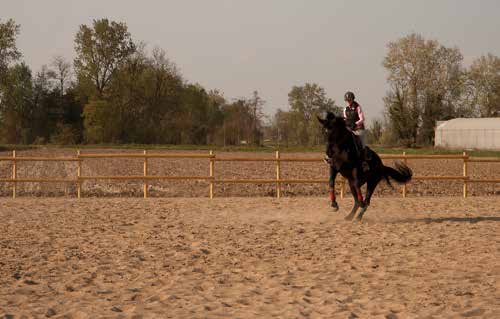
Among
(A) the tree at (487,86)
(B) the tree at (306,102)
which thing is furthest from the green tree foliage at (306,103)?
(A) the tree at (487,86)

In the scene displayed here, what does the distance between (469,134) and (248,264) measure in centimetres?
4752

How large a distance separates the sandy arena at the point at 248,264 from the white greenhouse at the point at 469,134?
40.6m

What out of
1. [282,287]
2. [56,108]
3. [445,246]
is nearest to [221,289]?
[282,287]

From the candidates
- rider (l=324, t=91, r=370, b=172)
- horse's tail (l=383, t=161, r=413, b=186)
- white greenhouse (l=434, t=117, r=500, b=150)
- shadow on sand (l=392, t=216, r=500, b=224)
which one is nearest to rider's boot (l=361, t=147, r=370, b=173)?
rider (l=324, t=91, r=370, b=172)

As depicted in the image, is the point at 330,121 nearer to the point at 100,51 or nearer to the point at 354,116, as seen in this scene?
the point at 354,116

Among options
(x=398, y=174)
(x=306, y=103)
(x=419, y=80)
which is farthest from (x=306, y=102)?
(x=398, y=174)

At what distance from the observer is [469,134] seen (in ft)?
164

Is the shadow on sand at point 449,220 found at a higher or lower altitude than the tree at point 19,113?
lower

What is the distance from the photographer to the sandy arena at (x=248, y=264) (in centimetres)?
468

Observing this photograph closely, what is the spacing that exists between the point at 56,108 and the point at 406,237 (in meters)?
54.7

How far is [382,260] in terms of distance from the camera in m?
6.46

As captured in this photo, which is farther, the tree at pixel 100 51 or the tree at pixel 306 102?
the tree at pixel 306 102

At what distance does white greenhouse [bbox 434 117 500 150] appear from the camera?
4853cm

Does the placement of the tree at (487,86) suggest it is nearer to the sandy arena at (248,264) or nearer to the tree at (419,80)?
the tree at (419,80)
